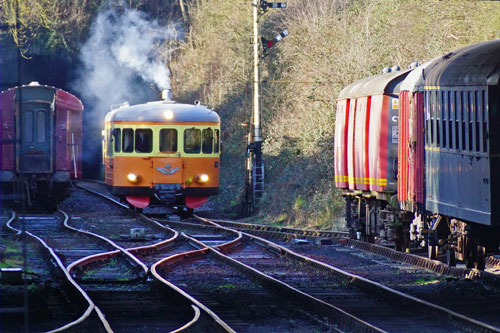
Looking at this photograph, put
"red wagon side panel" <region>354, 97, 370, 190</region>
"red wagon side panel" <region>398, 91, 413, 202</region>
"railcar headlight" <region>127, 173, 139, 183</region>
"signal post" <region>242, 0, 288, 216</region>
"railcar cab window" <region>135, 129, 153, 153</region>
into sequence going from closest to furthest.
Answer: "red wagon side panel" <region>398, 91, 413, 202</region> < "red wagon side panel" <region>354, 97, 370, 190</region> < "railcar headlight" <region>127, 173, 139, 183</region> < "railcar cab window" <region>135, 129, 153, 153</region> < "signal post" <region>242, 0, 288, 216</region>

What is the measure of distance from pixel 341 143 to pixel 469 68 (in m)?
8.55

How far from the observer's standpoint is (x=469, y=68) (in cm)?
1194

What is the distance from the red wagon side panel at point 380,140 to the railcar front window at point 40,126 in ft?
40.6

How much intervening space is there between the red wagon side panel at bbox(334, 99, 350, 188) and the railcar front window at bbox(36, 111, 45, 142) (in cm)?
966

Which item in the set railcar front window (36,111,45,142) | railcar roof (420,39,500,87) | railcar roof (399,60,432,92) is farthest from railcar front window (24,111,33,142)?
railcar roof (420,39,500,87)

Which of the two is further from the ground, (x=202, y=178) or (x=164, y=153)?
(x=164, y=153)

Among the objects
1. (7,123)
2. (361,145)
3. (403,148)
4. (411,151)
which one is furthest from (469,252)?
(7,123)

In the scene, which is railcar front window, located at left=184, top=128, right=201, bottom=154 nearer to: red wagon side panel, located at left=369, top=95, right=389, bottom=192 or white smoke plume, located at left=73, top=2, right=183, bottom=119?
red wagon side panel, located at left=369, top=95, right=389, bottom=192

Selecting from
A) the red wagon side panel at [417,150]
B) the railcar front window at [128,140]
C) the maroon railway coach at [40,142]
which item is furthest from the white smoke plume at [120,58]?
the red wagon side panel at [417,150]

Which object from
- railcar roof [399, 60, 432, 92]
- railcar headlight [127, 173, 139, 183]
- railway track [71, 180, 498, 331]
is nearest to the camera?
railway track [71, 180, 498, 331]

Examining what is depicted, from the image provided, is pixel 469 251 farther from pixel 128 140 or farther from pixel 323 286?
pixel 128 140

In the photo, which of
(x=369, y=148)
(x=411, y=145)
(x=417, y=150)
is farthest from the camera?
(x=369, y=148)

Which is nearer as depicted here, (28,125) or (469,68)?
(469,68)

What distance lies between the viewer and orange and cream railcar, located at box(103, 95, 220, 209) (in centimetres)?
2561
